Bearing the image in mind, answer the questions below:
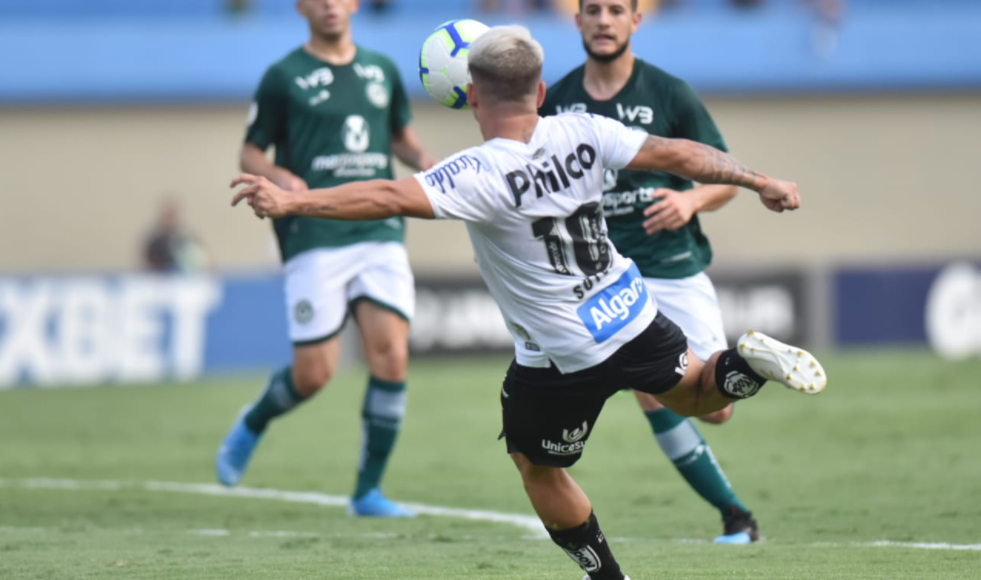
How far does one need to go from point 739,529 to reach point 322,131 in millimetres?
3189

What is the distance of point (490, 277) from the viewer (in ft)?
19.2

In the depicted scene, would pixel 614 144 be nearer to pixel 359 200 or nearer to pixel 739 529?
pixel 359 200

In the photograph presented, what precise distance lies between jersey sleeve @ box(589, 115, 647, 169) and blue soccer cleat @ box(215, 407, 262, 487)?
409cm

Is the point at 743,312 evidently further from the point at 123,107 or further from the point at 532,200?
the point at 532,200

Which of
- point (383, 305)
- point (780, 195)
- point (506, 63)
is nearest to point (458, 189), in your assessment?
point (506, 63)

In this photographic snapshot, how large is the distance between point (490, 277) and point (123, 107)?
Answer: 2041 cm

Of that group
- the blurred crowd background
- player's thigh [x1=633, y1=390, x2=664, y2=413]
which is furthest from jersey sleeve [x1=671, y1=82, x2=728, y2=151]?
the blurred crowd background

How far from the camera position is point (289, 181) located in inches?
327

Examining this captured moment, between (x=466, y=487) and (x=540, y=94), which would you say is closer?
(x=540, y=94)

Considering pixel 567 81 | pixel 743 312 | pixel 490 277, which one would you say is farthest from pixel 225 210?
pixel 490 277

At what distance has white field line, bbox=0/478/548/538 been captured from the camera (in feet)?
29.0

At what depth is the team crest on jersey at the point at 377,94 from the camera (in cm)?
898

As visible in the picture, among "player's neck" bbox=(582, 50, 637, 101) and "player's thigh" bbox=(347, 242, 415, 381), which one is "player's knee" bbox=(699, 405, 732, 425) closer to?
"player's neck" bbox=(582, 50, 637, 101)

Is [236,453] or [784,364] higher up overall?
[784,364]
